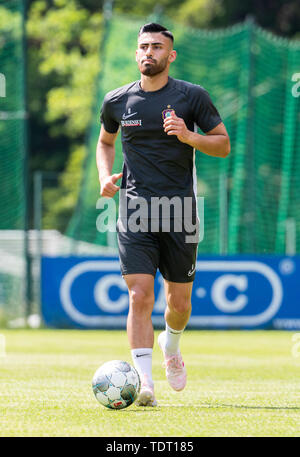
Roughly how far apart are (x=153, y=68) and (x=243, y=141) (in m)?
12.9

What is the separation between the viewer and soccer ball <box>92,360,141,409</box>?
6.16 m

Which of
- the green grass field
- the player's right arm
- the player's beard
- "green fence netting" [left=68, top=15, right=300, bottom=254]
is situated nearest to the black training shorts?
the player's right arm

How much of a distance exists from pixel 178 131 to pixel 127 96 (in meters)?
0.64

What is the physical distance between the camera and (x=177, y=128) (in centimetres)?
652

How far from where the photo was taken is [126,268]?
673 cm

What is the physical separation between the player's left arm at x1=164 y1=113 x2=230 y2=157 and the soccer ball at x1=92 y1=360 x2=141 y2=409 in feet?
4.89

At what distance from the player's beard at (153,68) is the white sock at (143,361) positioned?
1.80 meters

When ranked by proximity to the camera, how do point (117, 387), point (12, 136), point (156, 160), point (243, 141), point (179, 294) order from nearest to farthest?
point (117, 387), point (156, 160), point (179, 294), point (12, 136), point (243, 141)

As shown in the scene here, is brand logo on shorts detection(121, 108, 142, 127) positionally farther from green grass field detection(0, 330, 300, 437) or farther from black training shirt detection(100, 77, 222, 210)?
green grass field detection(0, 330, 300, 437)

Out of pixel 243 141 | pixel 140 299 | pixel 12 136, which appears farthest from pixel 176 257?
pixel 243 141

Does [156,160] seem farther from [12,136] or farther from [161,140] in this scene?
[12,136]

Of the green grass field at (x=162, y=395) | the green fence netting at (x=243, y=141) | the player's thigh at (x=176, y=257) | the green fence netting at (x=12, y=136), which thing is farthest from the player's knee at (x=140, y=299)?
the green fence netting at (x=12, y=136)
